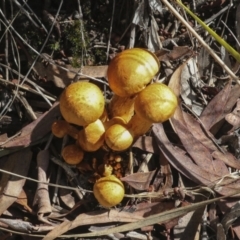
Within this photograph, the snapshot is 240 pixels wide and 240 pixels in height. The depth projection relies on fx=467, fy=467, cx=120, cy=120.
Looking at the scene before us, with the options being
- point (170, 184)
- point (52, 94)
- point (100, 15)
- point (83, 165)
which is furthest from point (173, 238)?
point (100, 15)

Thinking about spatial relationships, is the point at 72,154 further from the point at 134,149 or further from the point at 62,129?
the point at 134,149

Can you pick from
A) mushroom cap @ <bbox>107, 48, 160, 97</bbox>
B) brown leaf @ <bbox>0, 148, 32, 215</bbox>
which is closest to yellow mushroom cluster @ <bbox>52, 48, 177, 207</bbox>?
mushroom cap @ <bbox>107, 48, 160, 97</bbox>

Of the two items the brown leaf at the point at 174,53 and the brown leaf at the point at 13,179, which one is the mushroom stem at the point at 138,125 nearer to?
the brown leaf at the point at 174,53

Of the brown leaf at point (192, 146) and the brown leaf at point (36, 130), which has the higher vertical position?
the brown leaf at point (36, 130)

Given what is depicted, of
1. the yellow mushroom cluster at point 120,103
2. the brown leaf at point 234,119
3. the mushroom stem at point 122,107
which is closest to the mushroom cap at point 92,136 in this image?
the yellow mushroom cluster at point 120,103

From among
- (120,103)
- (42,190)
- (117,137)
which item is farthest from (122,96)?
(42,190)

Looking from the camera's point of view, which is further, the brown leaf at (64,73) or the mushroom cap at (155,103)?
the brown leaf at (64,73)
